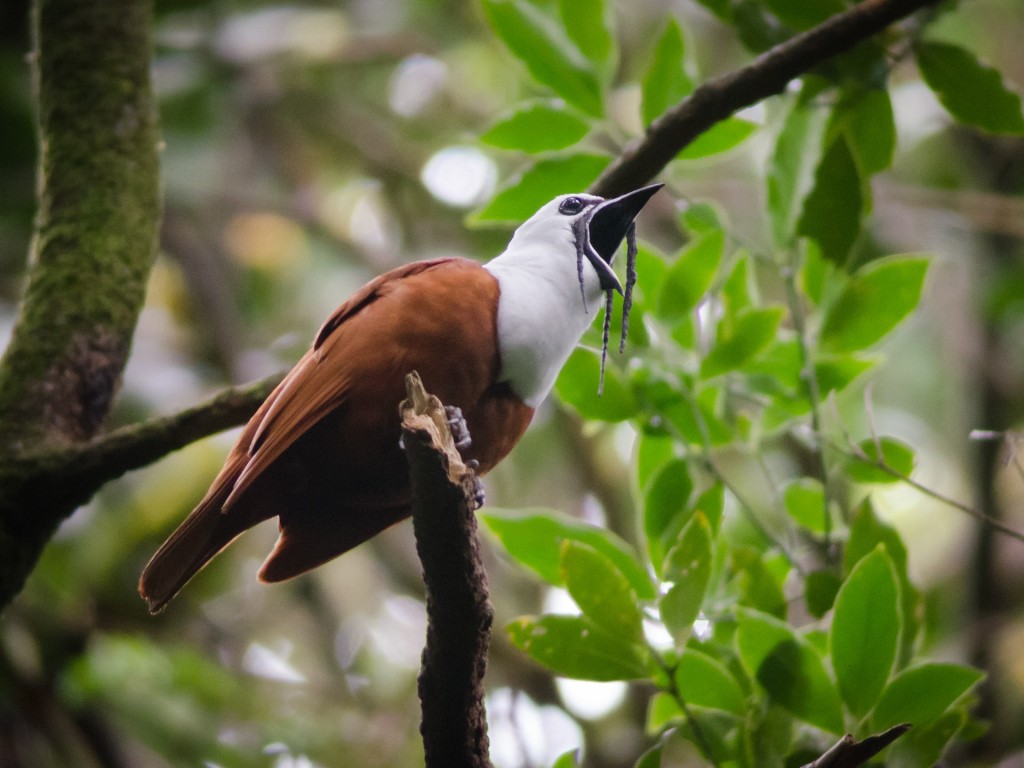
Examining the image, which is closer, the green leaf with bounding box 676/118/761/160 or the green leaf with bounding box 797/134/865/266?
the green leaf with bounding box 797/134/865/266

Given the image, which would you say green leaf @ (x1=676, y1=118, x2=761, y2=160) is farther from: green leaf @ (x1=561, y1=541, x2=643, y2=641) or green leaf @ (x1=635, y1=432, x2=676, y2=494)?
green leaf @ (x1=561, y1=541, x2=643, y2=641)

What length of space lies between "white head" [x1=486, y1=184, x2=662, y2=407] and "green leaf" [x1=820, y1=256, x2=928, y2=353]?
81 cm

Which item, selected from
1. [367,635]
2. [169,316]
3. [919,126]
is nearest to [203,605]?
[367,635]

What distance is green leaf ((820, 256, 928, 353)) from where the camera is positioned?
239 centimetres

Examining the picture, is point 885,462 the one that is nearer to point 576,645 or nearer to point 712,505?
point 712,505

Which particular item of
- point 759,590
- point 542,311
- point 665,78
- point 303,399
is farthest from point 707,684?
point 665,78

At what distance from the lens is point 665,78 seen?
2.43 meters

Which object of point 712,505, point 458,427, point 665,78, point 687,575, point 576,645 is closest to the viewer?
point 458,427

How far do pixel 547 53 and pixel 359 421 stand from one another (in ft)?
3.52

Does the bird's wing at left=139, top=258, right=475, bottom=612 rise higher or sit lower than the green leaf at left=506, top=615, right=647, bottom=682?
higher

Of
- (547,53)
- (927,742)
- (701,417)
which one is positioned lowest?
(927,742)

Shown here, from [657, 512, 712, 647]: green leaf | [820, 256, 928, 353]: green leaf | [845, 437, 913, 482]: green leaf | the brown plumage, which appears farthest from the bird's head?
[845, 437, 913, 482]: green leaf

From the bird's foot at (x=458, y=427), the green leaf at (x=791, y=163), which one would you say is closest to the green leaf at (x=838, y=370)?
the green leaf at (x=791, y=163)

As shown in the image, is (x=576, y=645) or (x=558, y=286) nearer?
(x=558, y=286)
